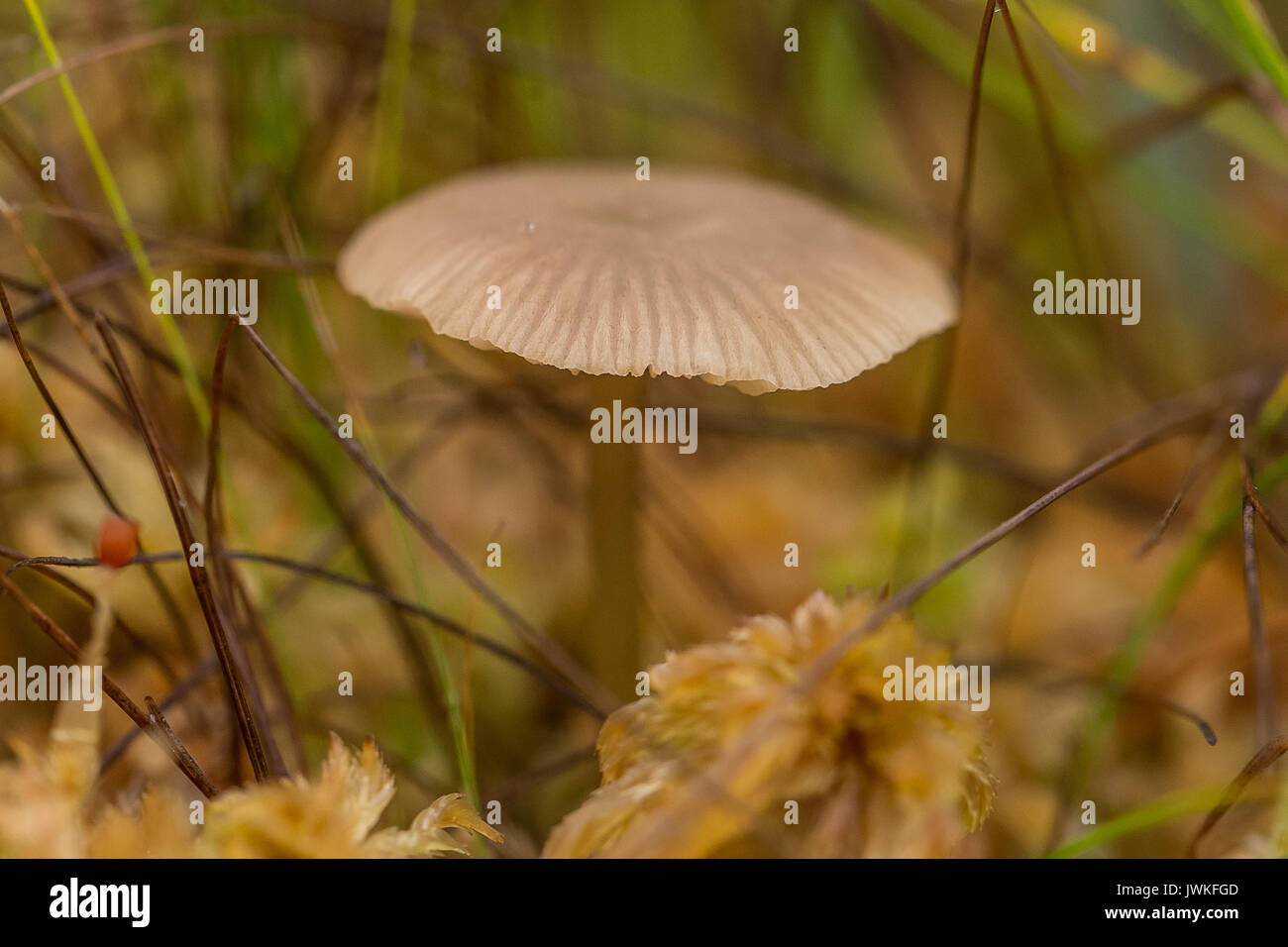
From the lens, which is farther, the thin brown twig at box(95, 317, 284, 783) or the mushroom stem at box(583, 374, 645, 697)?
the mushroom stem at box(583, 374, 645, 697)

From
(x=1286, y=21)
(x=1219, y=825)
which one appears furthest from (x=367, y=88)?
(x=1286, y=21)

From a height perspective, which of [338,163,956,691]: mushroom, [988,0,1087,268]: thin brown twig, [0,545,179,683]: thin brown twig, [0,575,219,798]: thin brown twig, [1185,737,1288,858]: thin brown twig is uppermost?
[988,0,1087,268]: thin brown twig

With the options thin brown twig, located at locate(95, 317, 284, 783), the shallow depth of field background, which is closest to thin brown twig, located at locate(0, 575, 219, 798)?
thin brown twig, located at locate(95, 317, 284, 783)

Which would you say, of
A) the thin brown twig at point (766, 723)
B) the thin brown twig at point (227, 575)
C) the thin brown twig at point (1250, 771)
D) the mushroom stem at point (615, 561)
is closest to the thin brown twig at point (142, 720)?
the thin brown twig at point (227, 575)

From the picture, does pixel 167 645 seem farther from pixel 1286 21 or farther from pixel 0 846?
pixel 1286 21

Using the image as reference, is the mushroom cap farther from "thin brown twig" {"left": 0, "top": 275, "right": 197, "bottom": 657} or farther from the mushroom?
"thin brown twig" {"left": 0, "top": 275, "right": 197, "bottom": 657}

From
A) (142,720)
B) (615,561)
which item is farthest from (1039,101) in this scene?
(142,720)

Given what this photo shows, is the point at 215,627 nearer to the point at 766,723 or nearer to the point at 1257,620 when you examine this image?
the point at 766,723
